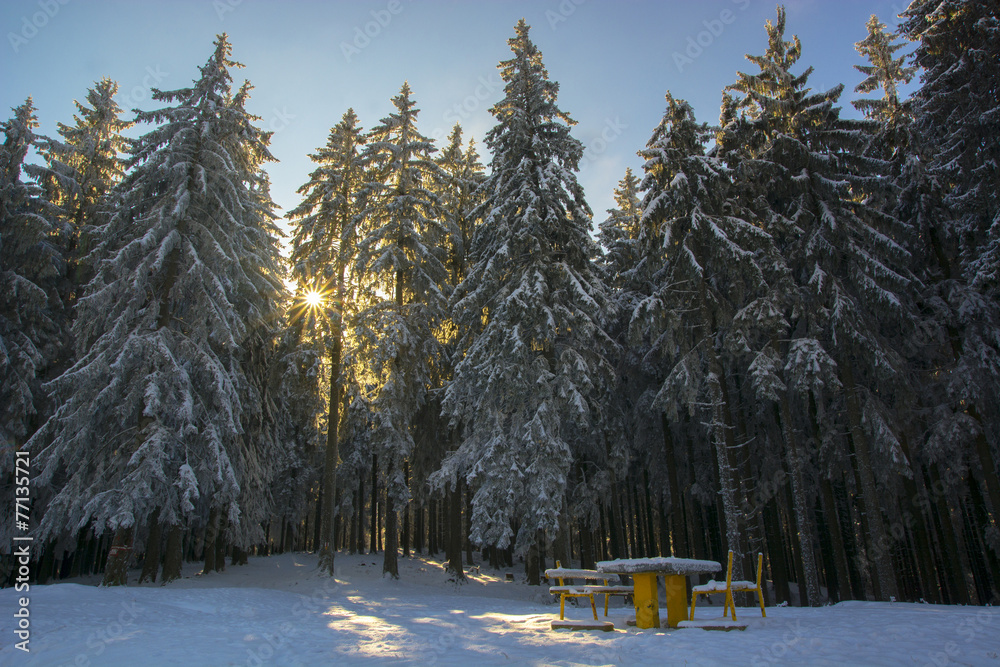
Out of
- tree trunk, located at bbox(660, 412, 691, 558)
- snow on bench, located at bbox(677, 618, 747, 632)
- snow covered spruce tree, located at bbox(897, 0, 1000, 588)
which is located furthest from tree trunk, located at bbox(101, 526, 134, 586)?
snow covered spruce tree, located at bbox(897, 0, 1000, 588)

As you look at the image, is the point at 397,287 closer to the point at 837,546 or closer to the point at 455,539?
the point at 455,539

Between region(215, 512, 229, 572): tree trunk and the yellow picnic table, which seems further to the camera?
region(215, 512, 229, 572): tree trunk

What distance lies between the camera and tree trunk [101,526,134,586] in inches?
548

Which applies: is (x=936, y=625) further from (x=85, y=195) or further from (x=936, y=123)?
(x=85, y=195)

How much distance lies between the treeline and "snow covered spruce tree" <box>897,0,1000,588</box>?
0.31ft

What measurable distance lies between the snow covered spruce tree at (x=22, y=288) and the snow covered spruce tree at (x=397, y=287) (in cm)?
1048

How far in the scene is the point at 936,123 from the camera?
17.3 metres

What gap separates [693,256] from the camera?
51.7ft

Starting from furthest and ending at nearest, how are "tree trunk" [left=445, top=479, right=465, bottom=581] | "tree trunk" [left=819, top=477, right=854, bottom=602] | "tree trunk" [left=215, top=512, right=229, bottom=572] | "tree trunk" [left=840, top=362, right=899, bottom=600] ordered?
"tree trunk" [left=215, top=512, right=229, bottom=572], "tree trunk" [left=445, top=479, right=465, bottom=581], "tree trunk" [left=819, top=477, right=854, bottom=602], "tree trunk" [left=840, top=362, right=899, bottom=600]

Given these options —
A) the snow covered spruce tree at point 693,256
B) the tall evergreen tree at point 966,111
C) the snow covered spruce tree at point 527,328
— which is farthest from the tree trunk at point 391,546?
the tall evergreen tree at point 966,111

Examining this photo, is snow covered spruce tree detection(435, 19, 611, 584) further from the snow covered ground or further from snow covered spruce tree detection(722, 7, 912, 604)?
snow covered spruce tree detection(722, 7, 912, 604)

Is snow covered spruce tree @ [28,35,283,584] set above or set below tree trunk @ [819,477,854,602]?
above

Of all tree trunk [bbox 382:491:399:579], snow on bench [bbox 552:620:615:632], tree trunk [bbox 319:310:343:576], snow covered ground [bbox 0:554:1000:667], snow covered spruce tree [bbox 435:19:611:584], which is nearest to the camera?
snow covered ground [bbox 0:554:1000:667]

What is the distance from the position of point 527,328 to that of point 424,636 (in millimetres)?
10572
